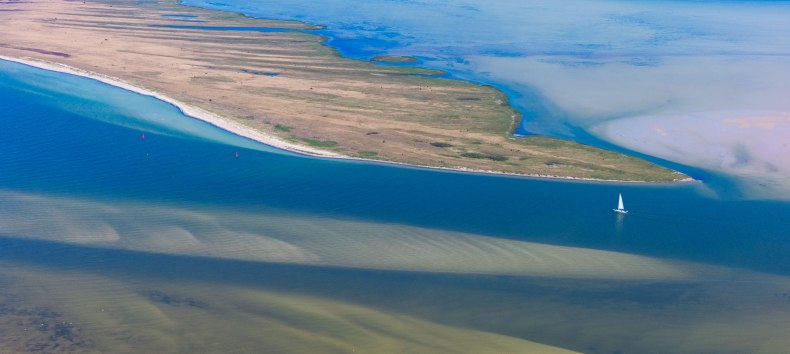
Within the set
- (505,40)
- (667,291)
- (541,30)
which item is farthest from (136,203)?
(541,30)

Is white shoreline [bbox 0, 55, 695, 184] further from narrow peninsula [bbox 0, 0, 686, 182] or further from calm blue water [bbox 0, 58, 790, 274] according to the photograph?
calm blue water [bbox 0, 58, 790, 274]

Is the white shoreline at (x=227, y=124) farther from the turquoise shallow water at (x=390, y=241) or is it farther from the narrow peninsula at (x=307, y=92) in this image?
the turquoise shallow water at (x=390, y=241)

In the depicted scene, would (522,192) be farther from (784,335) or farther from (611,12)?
(611,12)

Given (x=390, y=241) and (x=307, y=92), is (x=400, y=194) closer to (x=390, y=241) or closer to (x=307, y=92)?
(x=390, y=241)

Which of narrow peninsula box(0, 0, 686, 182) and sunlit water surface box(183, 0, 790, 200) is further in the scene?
sunlit water surface box(183, 0, 790, 200)

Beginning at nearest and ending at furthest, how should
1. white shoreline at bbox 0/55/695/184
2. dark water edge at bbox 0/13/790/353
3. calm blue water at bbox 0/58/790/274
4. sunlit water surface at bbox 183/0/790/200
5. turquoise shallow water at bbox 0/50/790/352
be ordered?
dark water edge at bbox 0/13/790/353
turquoise shallow water at bbox 0/50/790/352
calm blue water at bbox 0/58/790/274
white shoreline at bbox 0/55/695/184
sunlit water surface at bbox 183/0/790/200

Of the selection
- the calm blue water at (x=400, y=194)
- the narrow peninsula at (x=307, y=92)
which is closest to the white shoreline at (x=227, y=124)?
the narrow peninsula at (x=307, y=92)

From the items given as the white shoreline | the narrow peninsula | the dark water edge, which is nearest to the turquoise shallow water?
the dark water edge
